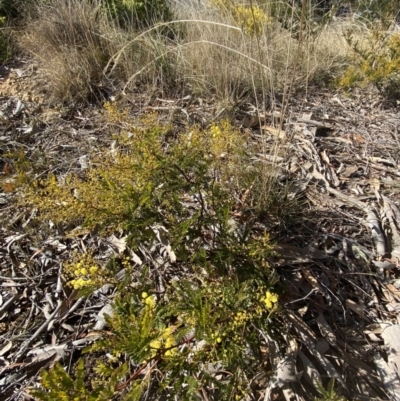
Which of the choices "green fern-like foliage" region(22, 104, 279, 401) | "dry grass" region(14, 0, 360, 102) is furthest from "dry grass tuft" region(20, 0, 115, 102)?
"green fern-like foliage" region(22, 104, 279, 401)

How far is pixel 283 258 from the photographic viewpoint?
1.74 meters

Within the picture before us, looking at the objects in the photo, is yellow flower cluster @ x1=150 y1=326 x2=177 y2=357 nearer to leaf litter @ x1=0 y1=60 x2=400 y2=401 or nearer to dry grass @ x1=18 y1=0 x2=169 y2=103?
leaf litter @ x1=0 y1=60 x2=400 y2=401

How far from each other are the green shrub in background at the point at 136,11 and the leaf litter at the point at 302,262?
5.40ft

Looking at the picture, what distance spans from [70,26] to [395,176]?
2.99 metres

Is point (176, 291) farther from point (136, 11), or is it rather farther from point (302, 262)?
point (136, 11)

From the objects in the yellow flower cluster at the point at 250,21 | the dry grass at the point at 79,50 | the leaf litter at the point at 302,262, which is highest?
the yellow flower cluster at the point at 250,21

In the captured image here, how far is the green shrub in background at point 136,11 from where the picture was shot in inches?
143

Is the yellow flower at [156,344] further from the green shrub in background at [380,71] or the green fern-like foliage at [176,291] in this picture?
the green shrub in background at [380,71]

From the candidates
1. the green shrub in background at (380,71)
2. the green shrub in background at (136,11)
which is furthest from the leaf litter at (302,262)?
the green shrub in background at (136,11)

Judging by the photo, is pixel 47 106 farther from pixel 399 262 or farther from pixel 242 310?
pixel 399 262

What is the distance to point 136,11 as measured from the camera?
147 inches

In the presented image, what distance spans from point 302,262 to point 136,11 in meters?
3.26

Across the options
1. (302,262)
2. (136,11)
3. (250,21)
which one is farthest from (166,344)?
(136,11)

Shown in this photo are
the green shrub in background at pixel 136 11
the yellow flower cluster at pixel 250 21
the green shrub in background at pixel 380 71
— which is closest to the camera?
the yellow flower cluster at pixel 250 21
